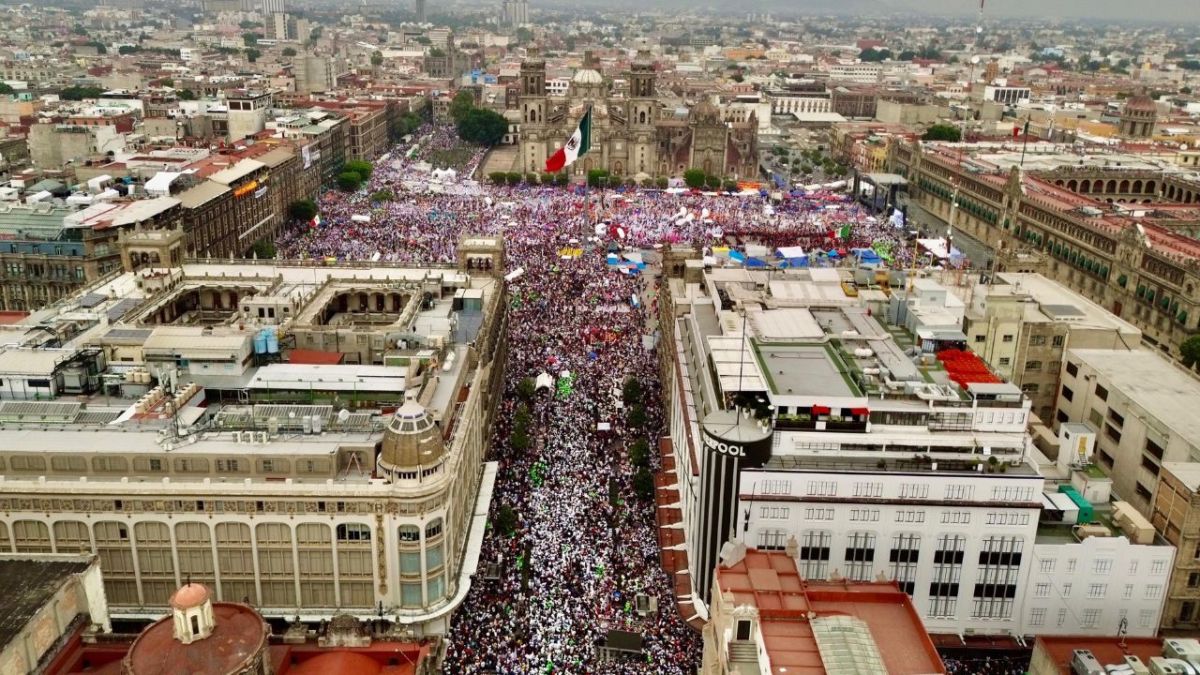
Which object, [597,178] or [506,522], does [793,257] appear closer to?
[506,522]

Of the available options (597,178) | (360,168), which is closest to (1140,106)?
(597,178)

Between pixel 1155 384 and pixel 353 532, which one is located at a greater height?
pixel 1155 384

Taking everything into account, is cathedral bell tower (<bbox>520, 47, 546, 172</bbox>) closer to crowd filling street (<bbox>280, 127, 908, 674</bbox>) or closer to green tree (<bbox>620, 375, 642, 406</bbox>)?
crowd filling street (<bbox>280, 127, 908, 674</bbox>)

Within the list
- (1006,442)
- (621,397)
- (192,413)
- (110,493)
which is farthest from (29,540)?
(1006,442)

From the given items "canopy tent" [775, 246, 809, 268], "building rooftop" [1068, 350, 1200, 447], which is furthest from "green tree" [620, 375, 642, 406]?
"building rooftop" [1068, 350, 1200, 447]

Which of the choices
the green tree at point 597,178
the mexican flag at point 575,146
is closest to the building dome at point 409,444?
the mexican flag at point 575,146

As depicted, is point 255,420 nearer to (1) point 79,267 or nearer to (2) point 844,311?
(2) point 844,311
